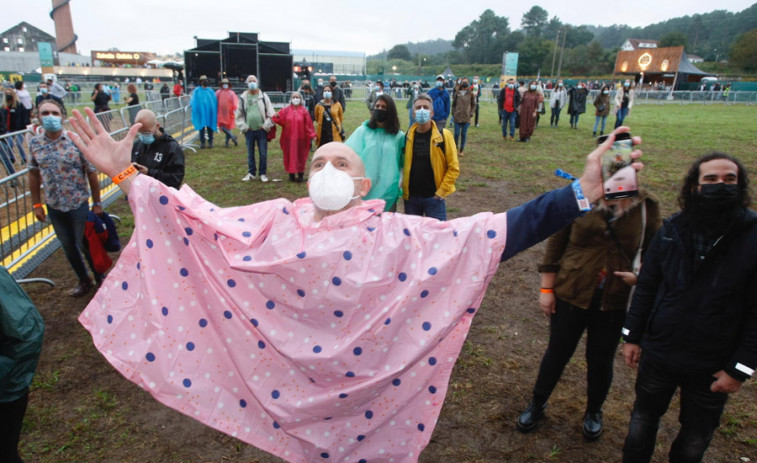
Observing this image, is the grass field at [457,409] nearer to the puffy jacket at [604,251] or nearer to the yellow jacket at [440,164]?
the puffy jacket at [604,251]

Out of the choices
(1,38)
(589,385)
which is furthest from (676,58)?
(1,38)

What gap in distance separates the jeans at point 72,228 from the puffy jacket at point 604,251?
15.1 feet

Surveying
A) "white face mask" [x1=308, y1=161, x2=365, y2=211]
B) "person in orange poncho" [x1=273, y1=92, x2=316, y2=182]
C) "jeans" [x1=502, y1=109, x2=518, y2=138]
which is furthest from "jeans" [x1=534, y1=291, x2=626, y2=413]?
"jeans" [x1=502, y1=109, x2=518, y2=138]

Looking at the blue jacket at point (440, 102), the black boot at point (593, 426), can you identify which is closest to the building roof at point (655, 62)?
the blue jacket at point (440, 102)

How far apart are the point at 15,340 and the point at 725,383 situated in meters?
3.23

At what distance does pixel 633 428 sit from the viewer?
8.33 feet

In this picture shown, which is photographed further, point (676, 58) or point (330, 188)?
point (676, 58)

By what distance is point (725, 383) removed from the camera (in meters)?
2.15

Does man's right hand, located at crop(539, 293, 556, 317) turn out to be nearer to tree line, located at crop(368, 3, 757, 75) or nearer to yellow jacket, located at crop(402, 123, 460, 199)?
yellow jacket, located at crop(402, 123, 460, 199)

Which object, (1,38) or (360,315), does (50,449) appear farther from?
(1,38)

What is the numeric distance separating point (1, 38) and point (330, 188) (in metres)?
116

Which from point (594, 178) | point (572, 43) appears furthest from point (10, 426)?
point (572, 43)

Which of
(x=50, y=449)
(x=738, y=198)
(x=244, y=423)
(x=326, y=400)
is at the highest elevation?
(x=738, y=198)

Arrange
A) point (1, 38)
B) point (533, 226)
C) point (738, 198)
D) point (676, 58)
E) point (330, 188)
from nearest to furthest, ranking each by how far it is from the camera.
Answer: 1. point (533, 226)
2. point (738, 198)
3. point (330, 188)
4. point (676, 58)
5. point (1, 38)
